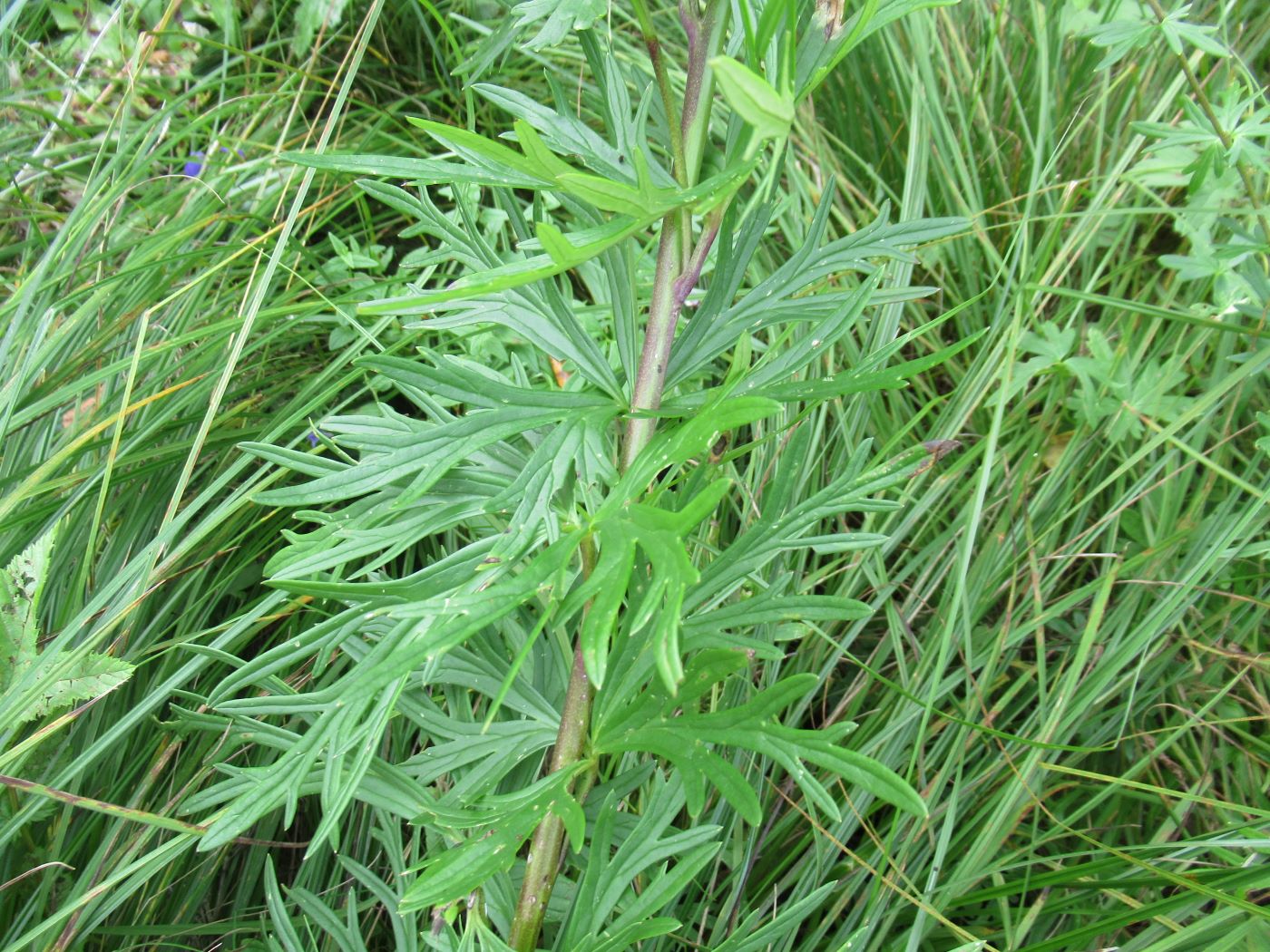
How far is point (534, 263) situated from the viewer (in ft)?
2.41

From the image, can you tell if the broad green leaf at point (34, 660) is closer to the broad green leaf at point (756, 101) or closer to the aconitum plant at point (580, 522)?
the aconitum plant at point (580, 522)

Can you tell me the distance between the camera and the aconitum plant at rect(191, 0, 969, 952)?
29.4 inches

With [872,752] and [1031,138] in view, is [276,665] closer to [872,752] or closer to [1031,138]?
[872,752]

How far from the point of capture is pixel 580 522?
33.5 inches

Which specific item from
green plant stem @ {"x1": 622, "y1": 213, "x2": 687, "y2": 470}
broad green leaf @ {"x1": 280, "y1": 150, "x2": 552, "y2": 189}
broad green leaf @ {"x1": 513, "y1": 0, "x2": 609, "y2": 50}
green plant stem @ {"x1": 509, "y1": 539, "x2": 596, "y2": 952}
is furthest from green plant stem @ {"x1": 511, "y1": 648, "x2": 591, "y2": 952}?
broad green leaf @ {"x1": 513, "y1": 0, "x2": 609, "y2": 50}

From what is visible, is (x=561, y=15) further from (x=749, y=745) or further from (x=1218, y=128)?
(x=1218, y=128)

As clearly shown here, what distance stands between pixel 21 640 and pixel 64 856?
0.28m

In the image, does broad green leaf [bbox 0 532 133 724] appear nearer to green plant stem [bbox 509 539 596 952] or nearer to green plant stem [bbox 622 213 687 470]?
green plant stem [bbox 509 539 596 952]

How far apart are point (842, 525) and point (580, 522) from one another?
71 centimetres

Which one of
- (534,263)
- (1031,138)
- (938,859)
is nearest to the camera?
(534,263)

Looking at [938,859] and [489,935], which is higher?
[489,935]

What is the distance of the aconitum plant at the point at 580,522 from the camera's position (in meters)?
0.75

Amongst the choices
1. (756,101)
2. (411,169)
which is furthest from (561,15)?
(756,101)

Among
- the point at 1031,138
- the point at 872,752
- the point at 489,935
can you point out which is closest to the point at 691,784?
the point at 489,935
